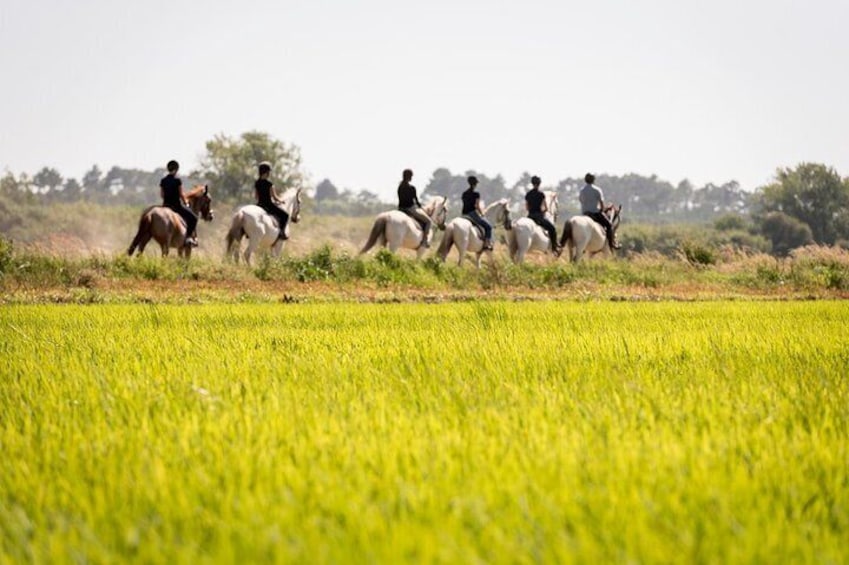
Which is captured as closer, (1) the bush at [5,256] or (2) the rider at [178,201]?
(1) the bush at [5,256]

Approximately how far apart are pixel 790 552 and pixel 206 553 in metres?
1.34

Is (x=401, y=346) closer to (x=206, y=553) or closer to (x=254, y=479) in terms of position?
(x=254, y=479)

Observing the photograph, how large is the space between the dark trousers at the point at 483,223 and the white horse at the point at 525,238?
0.88 m

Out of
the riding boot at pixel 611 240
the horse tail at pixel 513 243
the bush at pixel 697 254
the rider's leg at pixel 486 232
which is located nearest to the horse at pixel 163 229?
the rider's leg at pixel 486 232

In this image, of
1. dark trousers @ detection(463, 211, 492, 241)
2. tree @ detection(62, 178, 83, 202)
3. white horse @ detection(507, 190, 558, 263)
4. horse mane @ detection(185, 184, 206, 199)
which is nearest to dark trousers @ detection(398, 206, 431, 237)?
dark trousers @ detection(463, 211, 492, 241)

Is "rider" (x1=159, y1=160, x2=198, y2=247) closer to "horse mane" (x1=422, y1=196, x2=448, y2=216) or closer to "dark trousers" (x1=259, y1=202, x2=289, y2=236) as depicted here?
"dark trousers" (x1=259, y1=202, x2=289, y2=236)

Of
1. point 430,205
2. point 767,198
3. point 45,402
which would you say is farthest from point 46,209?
point 45,402

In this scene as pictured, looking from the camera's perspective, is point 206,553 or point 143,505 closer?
point 206,553

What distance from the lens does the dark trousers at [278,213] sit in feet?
79.7

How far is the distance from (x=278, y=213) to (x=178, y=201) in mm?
2616

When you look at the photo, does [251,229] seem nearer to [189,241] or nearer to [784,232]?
[189,241]

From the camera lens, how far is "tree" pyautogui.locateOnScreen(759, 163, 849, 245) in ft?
244

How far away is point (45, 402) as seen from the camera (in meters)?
4.25

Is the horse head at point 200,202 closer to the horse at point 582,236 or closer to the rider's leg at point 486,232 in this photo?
the rider's leg at point 486,232
